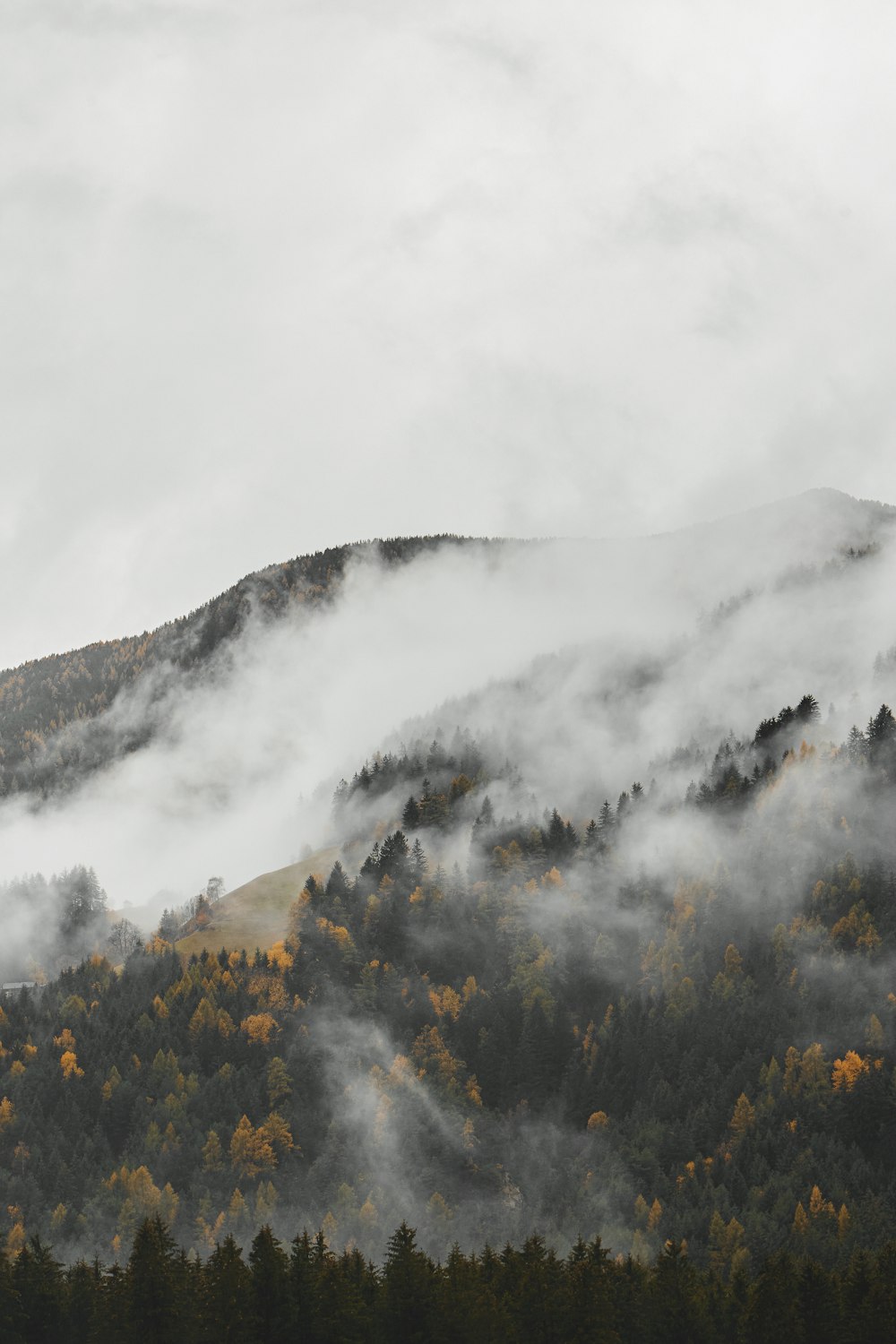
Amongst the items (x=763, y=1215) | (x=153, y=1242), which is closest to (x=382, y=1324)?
(x=153, y=1242)

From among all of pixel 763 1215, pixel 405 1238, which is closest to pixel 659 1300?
pixel 405 1238

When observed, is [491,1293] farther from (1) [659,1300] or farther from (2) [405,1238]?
(1) [659,1300]

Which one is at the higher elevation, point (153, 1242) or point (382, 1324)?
point (153, 1242)

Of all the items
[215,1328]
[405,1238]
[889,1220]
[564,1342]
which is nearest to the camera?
[215,1328]

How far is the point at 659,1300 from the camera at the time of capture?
421 ft

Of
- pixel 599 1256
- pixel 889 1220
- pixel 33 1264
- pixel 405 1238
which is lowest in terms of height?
pixel 889 1220

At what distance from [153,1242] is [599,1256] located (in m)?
46.6

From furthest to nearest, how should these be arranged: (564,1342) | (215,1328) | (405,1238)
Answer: (405,1238) < (564,1342) < (215,1328)

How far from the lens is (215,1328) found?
109 metres

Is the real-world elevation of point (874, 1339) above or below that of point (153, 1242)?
below

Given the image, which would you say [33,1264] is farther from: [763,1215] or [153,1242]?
[763,1215]

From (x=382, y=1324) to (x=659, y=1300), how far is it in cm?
2980

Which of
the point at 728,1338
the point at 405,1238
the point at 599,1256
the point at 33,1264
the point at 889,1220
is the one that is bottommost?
the point at 889,1220

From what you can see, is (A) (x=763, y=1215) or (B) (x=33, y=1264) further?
(A) (x=763, y=1215)
